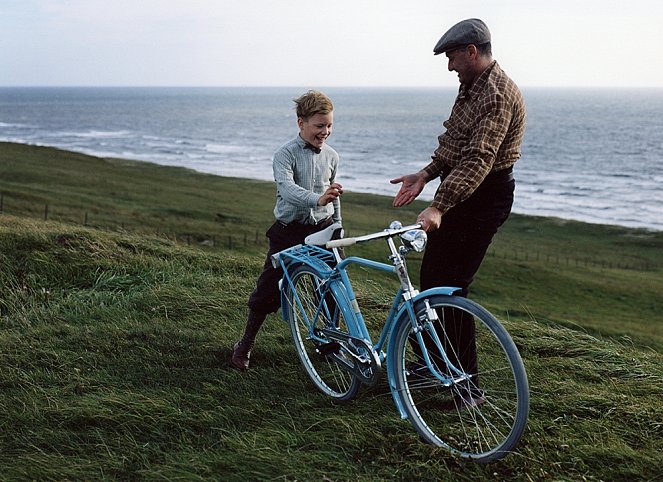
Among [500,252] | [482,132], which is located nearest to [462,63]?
[482,132]

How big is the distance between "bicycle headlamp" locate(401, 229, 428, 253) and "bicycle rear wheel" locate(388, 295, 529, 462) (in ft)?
0.95

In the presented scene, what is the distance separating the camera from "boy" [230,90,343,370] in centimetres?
498

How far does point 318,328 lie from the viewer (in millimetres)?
5035

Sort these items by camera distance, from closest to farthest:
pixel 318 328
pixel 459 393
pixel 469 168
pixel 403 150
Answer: pixel 459 393 → pixel 469 168 → pixel 318 328 → pixel 403 150

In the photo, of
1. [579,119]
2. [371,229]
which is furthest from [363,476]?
[579,119]

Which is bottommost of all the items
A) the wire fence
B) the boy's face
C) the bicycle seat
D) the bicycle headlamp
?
→ the wire fence

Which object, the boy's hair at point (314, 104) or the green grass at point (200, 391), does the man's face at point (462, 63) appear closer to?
the boy's hair at point (314, 104)

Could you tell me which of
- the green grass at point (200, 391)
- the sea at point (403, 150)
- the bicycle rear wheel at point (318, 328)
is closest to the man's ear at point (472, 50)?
the bicycle rear wheel at point (318, 328)

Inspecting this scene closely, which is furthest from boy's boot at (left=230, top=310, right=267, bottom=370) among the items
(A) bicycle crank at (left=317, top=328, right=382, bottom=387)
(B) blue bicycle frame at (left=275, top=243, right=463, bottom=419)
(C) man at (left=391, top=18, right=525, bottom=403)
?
(C) man at (left=391, top=18, right=525, bottom=403)

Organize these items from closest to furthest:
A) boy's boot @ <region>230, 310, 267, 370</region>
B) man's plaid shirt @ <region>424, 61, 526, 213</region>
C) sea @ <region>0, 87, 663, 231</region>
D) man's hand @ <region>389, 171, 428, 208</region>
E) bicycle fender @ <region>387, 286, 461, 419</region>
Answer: bicycle fender @ <region>387, 286, 461, 419</region> < man's plaid shirt @ <region>424, 61, 526, 213</region> < man's hand @ <region>389, 171, 428, 208</region> < boy's boot @ <region>230, 310, 267, 370</region> < sea @ <region>0, 87, 663, 231</region>

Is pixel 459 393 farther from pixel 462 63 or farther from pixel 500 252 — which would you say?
pixel 500 252

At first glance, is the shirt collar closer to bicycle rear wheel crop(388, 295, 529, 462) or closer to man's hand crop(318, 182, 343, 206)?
man's hand crop(318, 182, 343, 206)

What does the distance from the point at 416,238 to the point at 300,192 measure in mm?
1312

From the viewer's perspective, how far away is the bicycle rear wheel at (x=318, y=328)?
4.77 m
